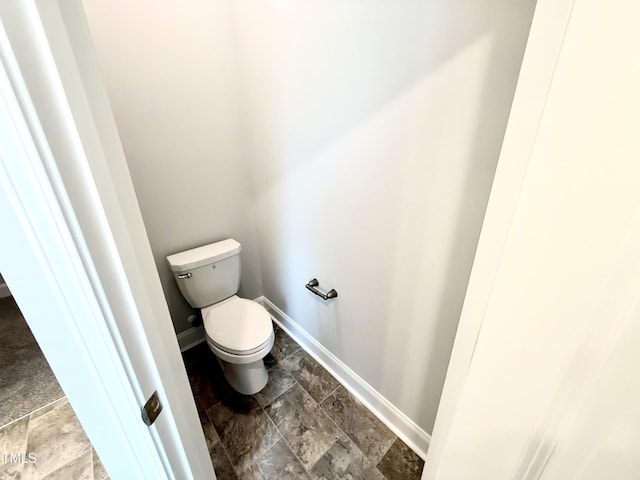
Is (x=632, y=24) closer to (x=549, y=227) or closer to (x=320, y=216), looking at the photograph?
(x=549, y=227)

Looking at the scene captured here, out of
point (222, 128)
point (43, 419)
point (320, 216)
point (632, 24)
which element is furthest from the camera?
point (222, 128)

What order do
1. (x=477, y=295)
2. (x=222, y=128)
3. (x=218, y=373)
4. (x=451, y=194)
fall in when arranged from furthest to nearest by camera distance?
(x=218, y=373)
(x=222, y=128)
(x=451, y=194)
(x=477, y=295)

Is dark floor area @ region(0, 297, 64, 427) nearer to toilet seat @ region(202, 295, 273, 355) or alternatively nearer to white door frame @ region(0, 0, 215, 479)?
toilet seat @ region(202, 295, 273, 355)

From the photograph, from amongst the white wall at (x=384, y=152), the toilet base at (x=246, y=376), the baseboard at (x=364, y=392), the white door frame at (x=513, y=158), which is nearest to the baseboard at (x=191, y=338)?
the toilet base at (x=246, y=376)

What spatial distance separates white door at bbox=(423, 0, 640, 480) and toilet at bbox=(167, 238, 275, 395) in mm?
1189

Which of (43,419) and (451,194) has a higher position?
(451,194)

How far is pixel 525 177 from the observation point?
0.44 metres

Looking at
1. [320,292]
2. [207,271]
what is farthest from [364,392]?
[207,271]

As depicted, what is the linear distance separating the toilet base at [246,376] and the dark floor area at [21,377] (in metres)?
1.02

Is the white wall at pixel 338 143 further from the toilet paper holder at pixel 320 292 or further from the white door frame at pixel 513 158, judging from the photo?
the white door frame at pixel 513 158

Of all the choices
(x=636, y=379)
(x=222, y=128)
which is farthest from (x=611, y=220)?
(x=222, y=128)

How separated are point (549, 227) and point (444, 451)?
0.63 metres

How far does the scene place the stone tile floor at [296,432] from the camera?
128cm

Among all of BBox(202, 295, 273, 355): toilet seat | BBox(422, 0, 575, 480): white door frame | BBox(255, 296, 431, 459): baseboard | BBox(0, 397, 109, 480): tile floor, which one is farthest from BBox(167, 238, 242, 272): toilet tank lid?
BBox(422, 0, 575, 480): white door frame
